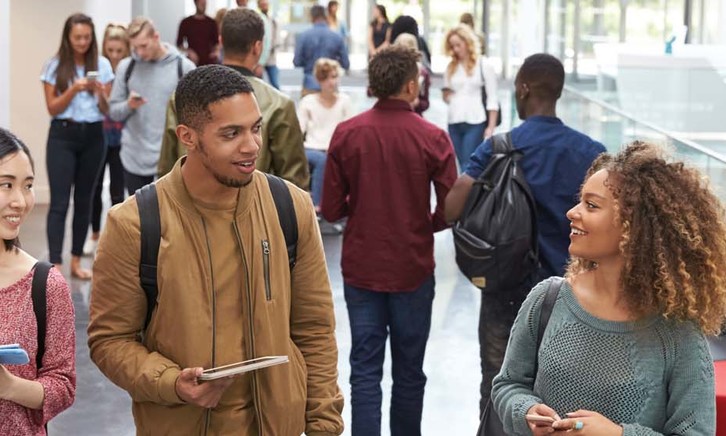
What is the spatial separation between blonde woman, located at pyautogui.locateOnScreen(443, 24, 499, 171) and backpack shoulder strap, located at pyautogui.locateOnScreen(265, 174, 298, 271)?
32.2 ft

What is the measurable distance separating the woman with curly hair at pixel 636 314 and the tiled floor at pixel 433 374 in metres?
3.38

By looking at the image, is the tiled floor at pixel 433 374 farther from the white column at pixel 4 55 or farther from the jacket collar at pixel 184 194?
the jacket collar at pixel 184 194

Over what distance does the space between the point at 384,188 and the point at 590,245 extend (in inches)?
104

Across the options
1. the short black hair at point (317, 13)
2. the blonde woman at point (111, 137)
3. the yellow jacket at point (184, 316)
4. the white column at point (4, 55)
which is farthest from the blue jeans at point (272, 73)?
the yellow jacket at point (184, 316)

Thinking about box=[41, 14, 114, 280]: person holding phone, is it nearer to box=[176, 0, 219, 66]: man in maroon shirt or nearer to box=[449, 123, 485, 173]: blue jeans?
box=[449, 123, 485, 173]: blue jeans

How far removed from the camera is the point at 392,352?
19.1 ft

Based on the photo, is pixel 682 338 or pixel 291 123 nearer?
pixel 682 338

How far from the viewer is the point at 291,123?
5.71 metres

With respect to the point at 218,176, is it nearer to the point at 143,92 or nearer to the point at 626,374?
the point at 626,374

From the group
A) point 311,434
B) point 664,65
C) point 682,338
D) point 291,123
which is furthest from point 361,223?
point 664,65

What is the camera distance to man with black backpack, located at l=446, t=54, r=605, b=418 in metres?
5.29

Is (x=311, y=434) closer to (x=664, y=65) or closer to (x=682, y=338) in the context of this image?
(x=682, y=338)

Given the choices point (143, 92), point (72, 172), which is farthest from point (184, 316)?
point (72, 172)

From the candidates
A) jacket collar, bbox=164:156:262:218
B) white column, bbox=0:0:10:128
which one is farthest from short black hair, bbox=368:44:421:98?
white column, bbox=0:0:10:128
